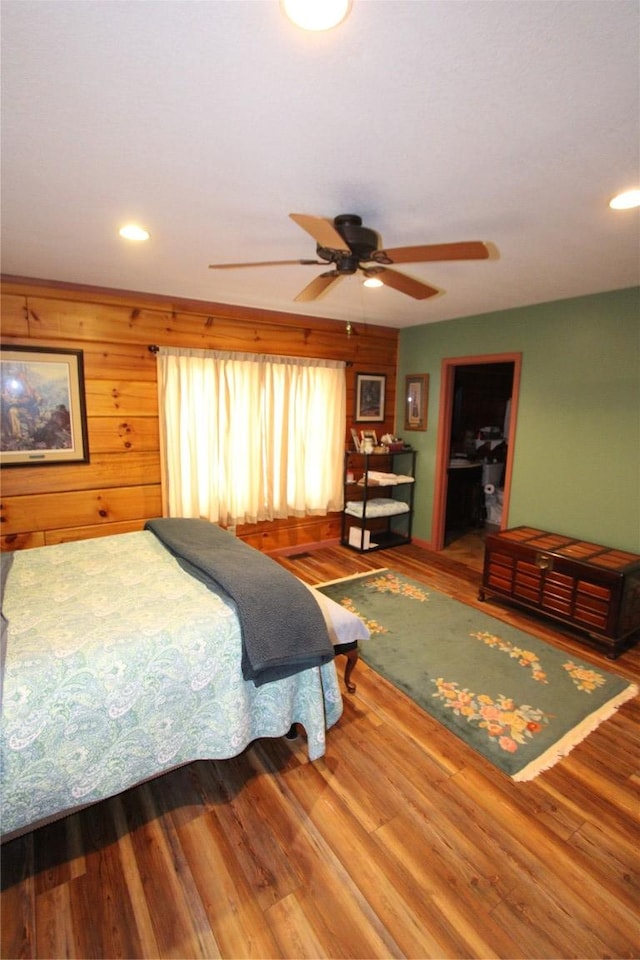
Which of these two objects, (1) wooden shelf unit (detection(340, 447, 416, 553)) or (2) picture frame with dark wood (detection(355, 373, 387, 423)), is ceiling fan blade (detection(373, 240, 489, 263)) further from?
(2) picture frame with dark wood (detection(355, 373, 387, 423))

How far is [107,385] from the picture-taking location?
136 inches

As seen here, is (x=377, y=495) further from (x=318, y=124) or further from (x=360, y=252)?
(x=318, y=124)

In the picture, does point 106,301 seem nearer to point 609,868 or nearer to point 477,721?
point 477,721

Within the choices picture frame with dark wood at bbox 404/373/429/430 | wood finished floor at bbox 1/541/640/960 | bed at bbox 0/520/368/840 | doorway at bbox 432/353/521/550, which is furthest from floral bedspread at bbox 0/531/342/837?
picture frame with dark wood at bbox 404/373/429/430

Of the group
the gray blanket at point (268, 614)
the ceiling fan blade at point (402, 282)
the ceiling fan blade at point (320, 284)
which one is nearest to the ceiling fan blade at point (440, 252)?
the ceiling fan blade at point (402, 282)

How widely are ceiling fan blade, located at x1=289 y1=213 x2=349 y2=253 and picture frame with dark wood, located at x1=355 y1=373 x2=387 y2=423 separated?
10.7 feet

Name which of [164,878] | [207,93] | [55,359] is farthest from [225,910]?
[55,359]

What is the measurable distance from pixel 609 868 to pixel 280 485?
3.50 m

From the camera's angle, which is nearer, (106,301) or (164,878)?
(164,878)

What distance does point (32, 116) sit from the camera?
1.34 metres

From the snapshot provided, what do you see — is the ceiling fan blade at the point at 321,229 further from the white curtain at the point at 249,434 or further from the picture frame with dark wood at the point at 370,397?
the picture frame with dark wood at the point at 370,397

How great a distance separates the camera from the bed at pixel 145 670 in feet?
4.83

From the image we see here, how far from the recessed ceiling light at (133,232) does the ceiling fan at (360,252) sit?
567 millimetres

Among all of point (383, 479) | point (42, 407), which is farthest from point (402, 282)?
point (383, 479)
